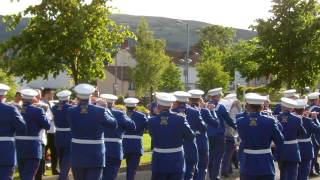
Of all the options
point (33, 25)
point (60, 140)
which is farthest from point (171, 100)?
point (33, 25)

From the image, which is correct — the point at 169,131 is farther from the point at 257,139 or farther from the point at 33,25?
the point at 33,25

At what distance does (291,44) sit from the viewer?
86.4 feet

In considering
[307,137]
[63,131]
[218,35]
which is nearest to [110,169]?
[63,131]

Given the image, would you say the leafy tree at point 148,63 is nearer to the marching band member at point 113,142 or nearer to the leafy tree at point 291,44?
the leafy tree at point 291,44

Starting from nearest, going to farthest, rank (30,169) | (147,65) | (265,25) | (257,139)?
(257,139), (30,169), (265,25), (147,65)

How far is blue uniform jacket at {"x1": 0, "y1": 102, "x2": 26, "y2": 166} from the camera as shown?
9977 millimetres

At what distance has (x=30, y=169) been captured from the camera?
11.3m

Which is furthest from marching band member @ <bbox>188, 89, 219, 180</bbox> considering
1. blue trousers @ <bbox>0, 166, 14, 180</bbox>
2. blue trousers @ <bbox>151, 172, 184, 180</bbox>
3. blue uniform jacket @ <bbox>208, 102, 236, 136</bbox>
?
blue trousers @ <bbox>0, 166, 14, 180</bbox>

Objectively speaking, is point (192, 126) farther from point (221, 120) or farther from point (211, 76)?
point (211, 76)

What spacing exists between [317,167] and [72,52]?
A: 6.77 metres

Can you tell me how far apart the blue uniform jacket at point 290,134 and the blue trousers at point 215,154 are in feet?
8.52

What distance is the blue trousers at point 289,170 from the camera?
1145 centimetres

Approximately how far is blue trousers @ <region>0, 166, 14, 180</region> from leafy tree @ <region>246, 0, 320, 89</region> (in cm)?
1749

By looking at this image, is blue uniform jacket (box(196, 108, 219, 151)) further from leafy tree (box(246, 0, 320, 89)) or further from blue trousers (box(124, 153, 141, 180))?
leafy tree (box(246, 0, 320, 89))
